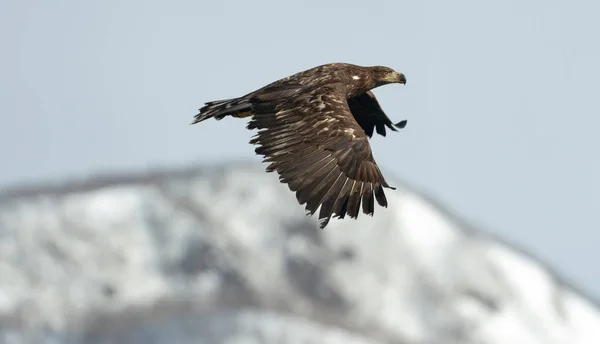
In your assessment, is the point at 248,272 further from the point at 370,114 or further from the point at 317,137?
the point at 317,137

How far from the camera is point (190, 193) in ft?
325

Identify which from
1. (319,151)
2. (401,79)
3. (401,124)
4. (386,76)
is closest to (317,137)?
(319,151)

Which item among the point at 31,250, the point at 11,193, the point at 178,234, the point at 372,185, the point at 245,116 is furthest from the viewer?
the point at 178,234

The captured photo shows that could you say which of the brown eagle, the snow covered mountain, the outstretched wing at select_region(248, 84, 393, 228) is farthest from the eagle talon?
the snow covered mountain

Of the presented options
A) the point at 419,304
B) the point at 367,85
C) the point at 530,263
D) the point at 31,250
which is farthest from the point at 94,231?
the point at 367,85

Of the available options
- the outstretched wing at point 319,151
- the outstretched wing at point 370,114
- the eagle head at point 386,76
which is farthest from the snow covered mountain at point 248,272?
the outstretched wing at point 319,151

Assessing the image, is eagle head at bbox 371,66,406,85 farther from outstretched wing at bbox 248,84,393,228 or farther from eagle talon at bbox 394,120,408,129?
outstretched wing at bbox 248,84,393,228

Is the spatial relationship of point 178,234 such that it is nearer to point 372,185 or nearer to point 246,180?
point 246,180

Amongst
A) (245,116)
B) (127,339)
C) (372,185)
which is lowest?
(372,185)

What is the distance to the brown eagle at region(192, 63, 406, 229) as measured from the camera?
19891 millimetres

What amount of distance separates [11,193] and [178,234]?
15793 millimetres

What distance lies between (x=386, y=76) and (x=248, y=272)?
72794 mm

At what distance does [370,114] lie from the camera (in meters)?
25.3

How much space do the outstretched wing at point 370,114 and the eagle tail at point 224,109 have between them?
9.89 ft
